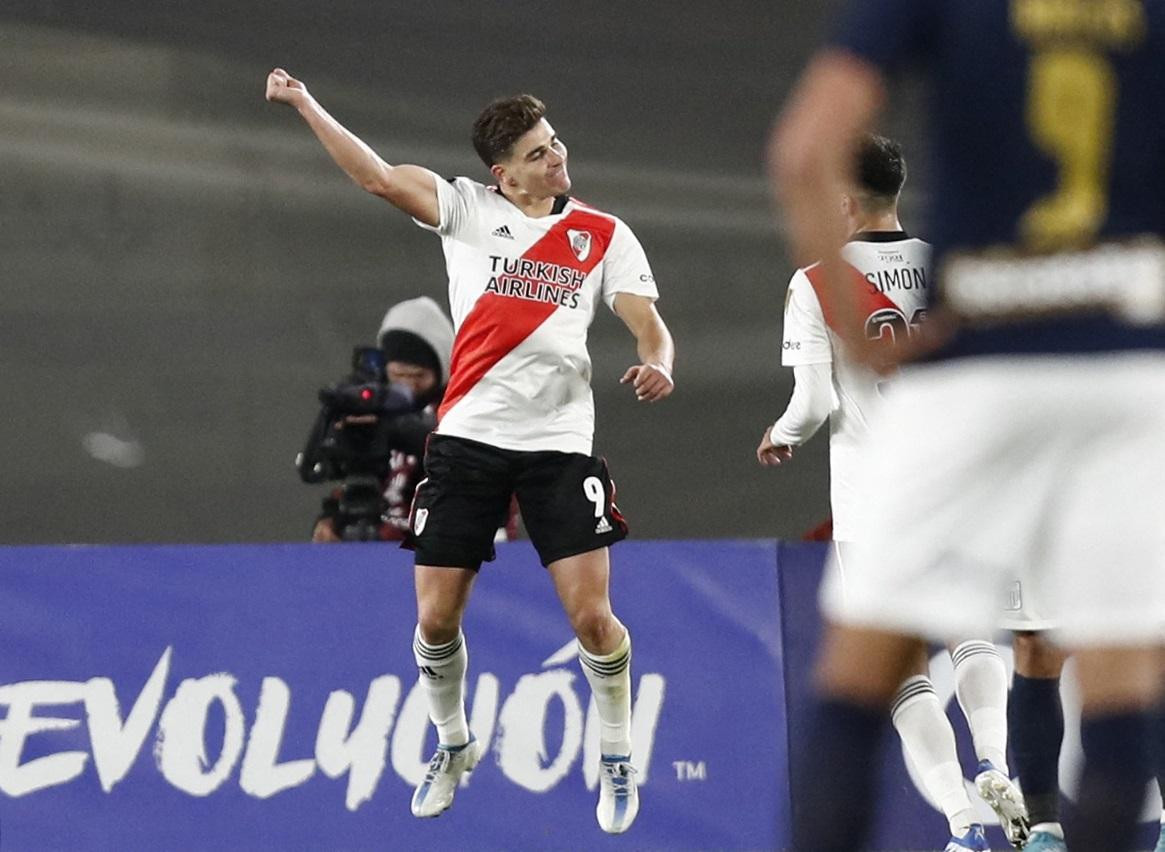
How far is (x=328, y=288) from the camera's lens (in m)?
8.73

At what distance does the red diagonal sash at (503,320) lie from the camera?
17.8 feet

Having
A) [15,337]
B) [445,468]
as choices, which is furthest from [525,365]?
[15,337]

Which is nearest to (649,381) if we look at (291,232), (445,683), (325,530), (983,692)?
(445,683)

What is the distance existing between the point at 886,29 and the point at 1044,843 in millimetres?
3319

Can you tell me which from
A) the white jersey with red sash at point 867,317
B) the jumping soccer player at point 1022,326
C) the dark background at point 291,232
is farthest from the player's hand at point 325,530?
the jumping soccer player at point 1022,326

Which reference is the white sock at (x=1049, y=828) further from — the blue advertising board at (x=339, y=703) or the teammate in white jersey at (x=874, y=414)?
the blue advertising board at (x=339, y=703)

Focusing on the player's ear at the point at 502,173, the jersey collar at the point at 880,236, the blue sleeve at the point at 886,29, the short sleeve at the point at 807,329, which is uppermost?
the player's ear at the point at 502,173

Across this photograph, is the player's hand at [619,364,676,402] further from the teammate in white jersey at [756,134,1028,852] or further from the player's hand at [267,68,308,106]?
the player's hand at [267,68,308,106]

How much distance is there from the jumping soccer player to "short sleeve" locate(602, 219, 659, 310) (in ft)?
10.9

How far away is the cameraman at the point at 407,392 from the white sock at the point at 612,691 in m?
1.54

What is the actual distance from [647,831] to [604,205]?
366cm

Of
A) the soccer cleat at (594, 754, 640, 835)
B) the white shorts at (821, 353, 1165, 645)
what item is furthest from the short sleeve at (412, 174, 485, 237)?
the white shorts at (821, 353, 1165, 645)

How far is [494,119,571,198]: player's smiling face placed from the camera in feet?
18.2

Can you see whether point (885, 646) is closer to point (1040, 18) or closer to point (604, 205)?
point (1040, 18)
